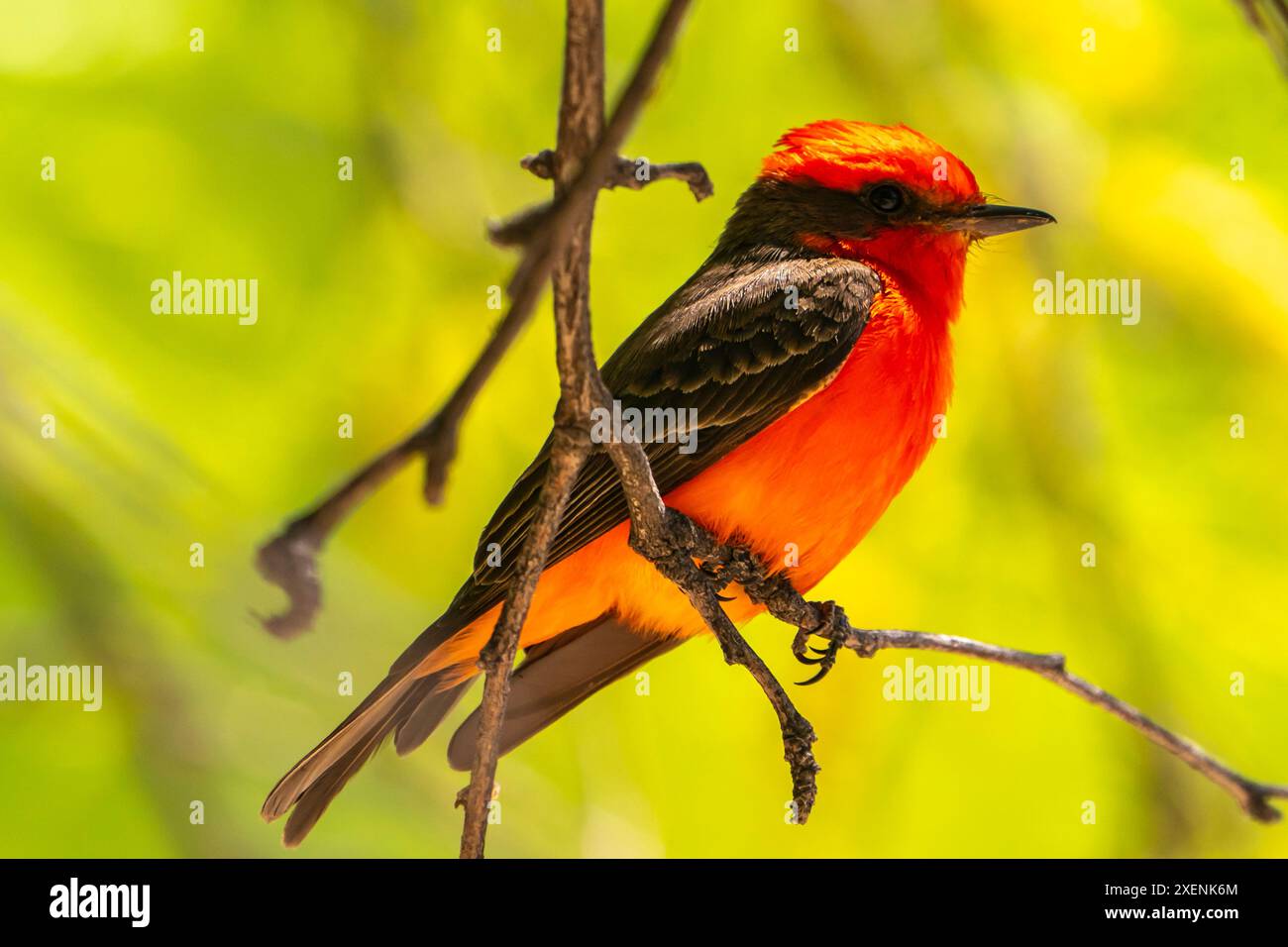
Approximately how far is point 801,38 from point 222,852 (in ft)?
13.4

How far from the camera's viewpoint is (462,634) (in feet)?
15.6

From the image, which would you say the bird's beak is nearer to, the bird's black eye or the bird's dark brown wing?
the bird's black eye

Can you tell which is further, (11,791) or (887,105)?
(887,105)

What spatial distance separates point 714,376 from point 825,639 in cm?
96

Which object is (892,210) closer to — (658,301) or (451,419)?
(658,301)

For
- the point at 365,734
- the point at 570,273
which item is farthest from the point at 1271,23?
the point at 365,734

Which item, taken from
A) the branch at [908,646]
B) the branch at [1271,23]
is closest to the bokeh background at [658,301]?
the branch at [908,646]

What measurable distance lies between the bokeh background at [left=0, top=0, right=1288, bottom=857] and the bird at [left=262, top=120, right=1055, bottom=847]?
0.35 metres

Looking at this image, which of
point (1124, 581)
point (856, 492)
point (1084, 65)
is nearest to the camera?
point (856, 492)

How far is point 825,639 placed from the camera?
4.74 meters

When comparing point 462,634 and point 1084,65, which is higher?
point 1084,65

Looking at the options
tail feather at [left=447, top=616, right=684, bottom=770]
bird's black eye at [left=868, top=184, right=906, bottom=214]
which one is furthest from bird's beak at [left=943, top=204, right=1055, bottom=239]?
tail feather at [left=447, top=616, right=684, bottom=770]

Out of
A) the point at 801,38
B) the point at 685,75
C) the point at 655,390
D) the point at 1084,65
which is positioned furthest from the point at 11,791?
the point at 1084,65

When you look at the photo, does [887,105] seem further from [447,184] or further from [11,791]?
[11,791]
